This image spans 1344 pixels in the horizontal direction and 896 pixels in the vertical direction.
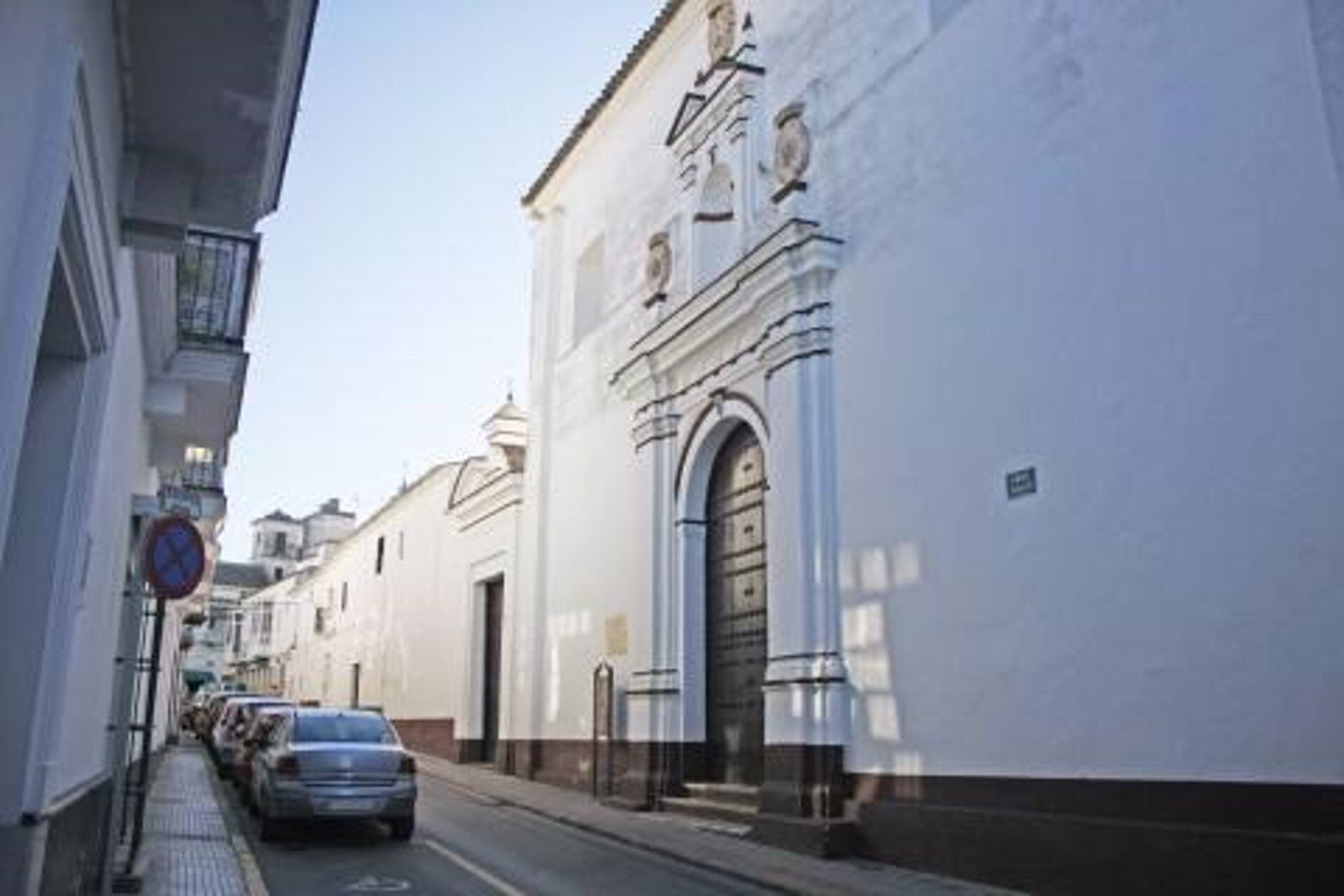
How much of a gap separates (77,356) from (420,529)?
25710 mm

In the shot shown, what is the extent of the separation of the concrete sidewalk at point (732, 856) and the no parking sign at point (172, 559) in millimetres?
5226

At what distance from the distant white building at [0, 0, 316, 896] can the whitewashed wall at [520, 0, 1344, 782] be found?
6295 millimetres

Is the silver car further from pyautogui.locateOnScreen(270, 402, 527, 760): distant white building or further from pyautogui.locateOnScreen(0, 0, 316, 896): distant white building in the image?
pyautogui.locateOnScreen(270, 402, 527, 760): distant white building

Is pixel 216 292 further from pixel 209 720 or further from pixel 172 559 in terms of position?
pixel 209 720

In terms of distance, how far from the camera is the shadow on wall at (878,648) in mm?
11336

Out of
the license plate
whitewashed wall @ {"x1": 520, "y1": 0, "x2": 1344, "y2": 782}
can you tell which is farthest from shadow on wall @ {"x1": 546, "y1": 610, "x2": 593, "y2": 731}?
whitewashed wall @ {"x1": 520, "y1": 0, "x2": 1344, "y2": 782}

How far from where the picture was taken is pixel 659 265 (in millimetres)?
17859

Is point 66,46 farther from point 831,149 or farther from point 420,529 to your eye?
point 420,529

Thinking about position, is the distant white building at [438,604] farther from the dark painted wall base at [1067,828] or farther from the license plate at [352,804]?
the dark painted wall base at [1067,828]

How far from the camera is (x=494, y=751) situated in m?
24.4

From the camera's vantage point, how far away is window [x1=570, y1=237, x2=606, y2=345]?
69.5ft

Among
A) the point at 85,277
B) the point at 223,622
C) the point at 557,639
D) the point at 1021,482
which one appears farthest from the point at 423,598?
the point at 223,622

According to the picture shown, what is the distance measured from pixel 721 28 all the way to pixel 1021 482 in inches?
368

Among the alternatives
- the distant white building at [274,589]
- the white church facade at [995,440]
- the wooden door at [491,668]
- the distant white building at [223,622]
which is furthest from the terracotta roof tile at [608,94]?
the distant white building at [223,622]
